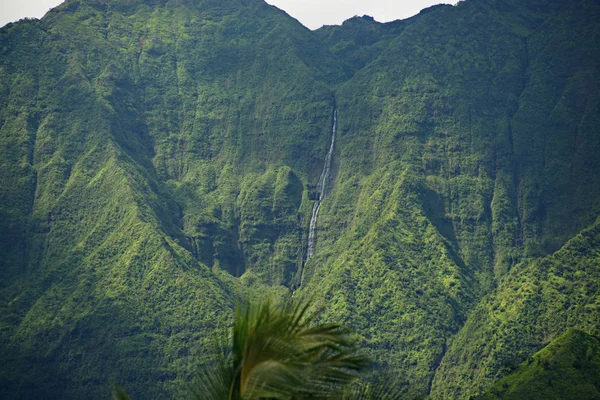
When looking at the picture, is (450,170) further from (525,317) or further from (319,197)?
(525,317)

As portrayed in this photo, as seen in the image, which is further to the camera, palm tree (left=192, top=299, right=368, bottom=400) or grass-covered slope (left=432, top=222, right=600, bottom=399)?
grass-covered slope (left=432, top=222, right=600, bottom=399)

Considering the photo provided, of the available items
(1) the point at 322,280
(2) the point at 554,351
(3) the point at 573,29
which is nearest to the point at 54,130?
(1) the point at 322,280

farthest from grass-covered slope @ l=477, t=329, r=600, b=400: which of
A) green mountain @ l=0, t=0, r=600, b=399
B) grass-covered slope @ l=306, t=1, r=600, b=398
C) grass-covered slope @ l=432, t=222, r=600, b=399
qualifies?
grass-covered slope @ l=306, t=1, r=600, b=398

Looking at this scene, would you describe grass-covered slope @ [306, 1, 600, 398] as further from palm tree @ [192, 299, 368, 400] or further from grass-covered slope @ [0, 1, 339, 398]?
palm tree @ [192, 299, 368, 400]

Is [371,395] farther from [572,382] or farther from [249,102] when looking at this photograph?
[249,102]

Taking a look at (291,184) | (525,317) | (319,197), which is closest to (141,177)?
(291,184)

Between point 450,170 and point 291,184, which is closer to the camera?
point 450,170
